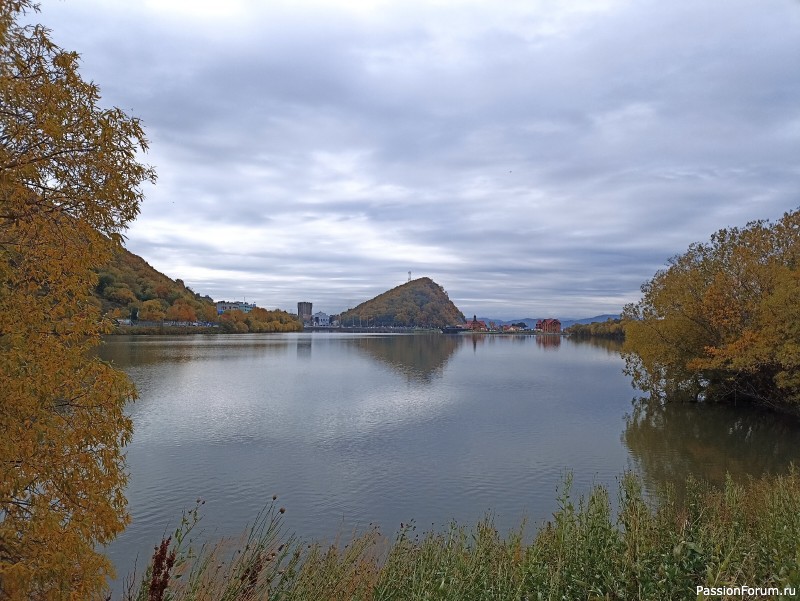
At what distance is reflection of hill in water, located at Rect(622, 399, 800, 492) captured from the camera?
26.0 m

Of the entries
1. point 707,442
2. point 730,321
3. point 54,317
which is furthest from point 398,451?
point 730,321

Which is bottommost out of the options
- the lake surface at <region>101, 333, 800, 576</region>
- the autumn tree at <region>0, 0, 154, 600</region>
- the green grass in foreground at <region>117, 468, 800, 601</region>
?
the lake surface at <region>101, 333, 800, 576</region>

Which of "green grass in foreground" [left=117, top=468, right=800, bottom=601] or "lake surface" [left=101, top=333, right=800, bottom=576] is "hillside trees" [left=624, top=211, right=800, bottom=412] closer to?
"lake surface" [left=101, top=333, right=800, bottom=576]

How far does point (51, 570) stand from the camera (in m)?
7.85

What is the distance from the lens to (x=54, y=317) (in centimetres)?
852

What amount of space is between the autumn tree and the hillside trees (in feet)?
124

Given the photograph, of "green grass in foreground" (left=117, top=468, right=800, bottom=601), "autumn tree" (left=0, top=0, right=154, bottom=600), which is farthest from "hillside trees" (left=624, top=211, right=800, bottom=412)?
"autumn tree" (left=0, top=0, right=154, bottom=600)

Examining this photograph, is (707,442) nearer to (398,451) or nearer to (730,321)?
(730,321)

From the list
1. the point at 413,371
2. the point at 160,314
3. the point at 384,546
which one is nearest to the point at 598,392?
the point at 413,371

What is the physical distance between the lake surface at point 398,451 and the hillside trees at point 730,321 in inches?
118

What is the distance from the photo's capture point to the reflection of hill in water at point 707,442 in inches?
1025

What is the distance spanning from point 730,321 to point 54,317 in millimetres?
44573

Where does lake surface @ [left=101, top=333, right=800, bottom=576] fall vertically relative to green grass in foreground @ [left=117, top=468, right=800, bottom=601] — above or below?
below

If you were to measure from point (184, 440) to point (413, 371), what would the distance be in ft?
165
